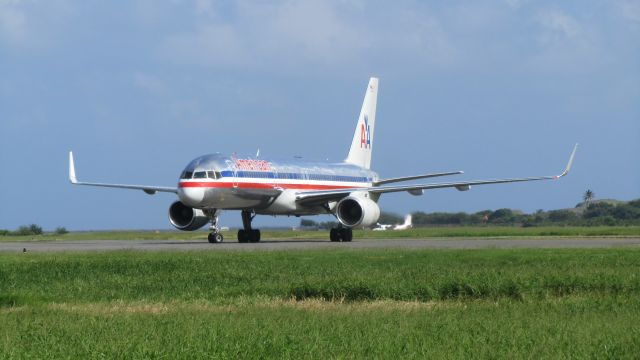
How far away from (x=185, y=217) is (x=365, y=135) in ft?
43.5

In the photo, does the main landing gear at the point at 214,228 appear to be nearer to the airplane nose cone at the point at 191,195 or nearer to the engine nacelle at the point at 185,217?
the airplane nose cone at the point at 191,195

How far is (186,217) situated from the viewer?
4347cm

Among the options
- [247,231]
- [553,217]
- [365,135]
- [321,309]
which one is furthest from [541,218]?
[321,309]

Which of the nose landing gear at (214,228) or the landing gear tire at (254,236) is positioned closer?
the nose landing gear at (214,228)

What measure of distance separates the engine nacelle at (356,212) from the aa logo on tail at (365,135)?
1017cm

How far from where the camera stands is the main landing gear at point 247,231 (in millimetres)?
43503

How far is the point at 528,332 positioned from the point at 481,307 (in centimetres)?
274

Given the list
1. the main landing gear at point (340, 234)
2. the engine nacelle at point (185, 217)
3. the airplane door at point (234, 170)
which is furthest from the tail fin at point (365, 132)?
the airplane door at point (234, 170)

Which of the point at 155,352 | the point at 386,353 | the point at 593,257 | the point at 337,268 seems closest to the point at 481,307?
the point at 386,353

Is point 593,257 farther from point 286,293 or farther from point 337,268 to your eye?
point 286,293

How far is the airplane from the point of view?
39.6m

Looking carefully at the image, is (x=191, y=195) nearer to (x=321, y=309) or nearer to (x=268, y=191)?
(x=268, y=191)

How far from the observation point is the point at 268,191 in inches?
1666

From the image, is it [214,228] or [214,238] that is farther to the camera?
[214,228]
